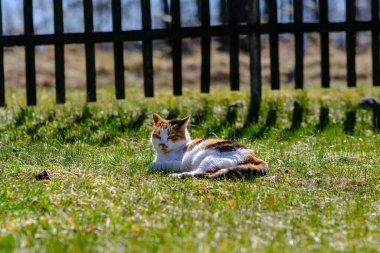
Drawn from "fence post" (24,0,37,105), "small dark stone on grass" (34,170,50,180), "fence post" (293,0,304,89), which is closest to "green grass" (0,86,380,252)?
"small dark stone on grass" (34,170,50,180)

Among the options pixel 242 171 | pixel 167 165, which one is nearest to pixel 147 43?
pixel 167 165

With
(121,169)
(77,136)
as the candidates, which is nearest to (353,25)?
(77,136)

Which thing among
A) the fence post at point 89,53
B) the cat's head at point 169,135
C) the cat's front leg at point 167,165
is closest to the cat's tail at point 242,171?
the cat's front leg at point 167,165

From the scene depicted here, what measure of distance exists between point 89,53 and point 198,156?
4413 millimetres

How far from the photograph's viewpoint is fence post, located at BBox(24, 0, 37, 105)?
420 inches

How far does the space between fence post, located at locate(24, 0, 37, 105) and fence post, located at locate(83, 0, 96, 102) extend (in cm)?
83

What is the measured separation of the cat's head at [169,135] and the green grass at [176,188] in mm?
281

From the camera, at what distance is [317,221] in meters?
4.66

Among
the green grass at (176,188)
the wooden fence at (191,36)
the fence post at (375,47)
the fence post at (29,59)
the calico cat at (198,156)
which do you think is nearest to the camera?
the green grass at (176,188)

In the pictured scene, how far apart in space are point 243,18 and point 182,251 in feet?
38.7

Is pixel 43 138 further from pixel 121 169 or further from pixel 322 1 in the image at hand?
pixel 322 1

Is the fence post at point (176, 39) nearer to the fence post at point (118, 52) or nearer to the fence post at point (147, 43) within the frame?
the fence post at point (147, 43)

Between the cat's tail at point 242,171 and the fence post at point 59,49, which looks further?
the fence post at point 59,49

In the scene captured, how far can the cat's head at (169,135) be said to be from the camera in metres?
7.06
